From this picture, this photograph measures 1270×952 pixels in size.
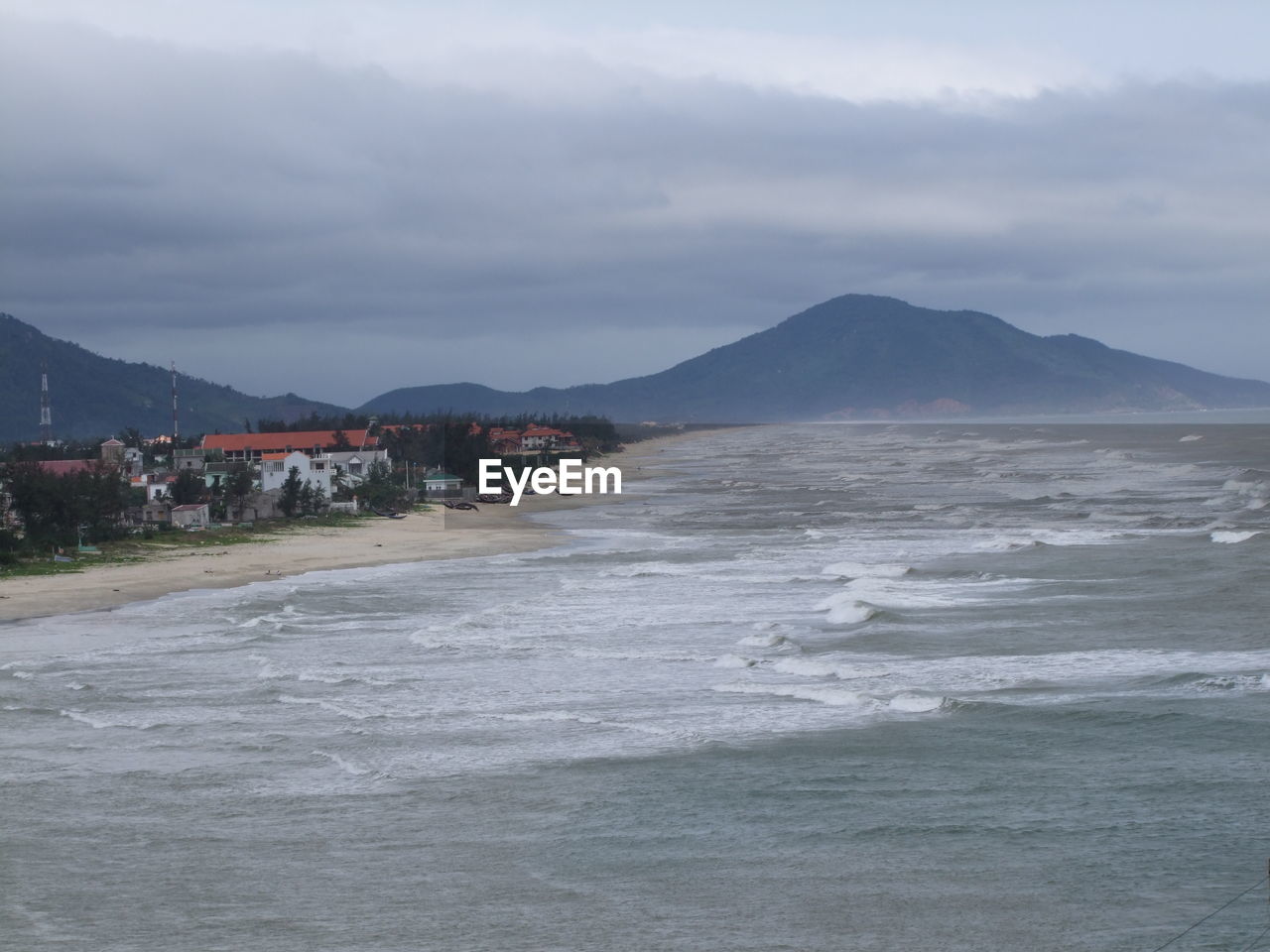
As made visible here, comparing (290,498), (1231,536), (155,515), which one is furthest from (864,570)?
(155,515)

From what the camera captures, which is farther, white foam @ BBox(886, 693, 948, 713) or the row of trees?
the row of trees

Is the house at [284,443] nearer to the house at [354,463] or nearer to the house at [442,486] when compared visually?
the house at [354,463]

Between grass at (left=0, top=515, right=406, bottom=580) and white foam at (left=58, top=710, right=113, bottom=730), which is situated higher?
grass at (left=0, top=515, right=406, bottom=580)

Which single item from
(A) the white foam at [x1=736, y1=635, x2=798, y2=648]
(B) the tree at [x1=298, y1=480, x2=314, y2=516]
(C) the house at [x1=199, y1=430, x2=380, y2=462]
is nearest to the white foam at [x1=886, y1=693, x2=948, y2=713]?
(A) the white foam at [x1=736, y1=635, x2=798, y2=648]

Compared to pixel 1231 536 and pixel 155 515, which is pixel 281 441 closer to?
pixel 155 515

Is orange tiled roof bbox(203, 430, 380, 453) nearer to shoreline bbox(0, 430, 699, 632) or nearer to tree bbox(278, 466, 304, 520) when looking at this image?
shoreline bbox(0, 430, 699, 632)

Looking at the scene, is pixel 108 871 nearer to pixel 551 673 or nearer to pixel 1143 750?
pixel 551 673

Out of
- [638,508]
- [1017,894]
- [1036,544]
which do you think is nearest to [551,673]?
[1017,894]
